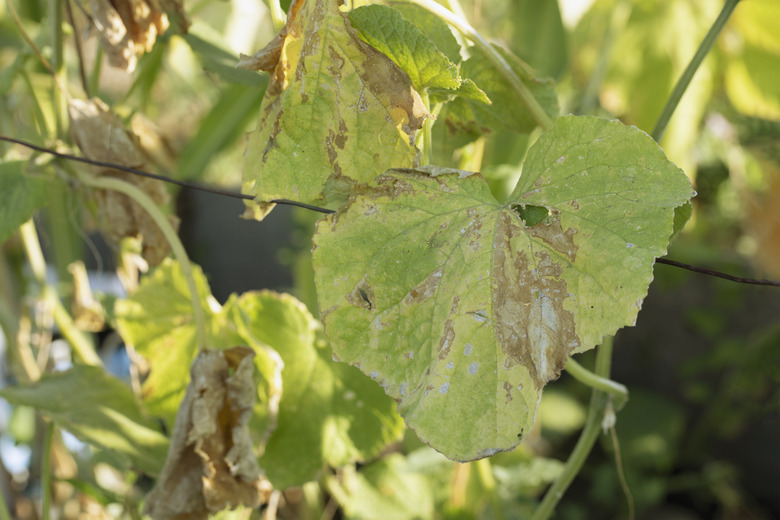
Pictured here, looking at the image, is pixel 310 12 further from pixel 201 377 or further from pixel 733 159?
pixel 733 159

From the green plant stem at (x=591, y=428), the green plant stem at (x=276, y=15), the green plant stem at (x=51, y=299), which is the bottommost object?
the green plant stem at (x=51, y=299)

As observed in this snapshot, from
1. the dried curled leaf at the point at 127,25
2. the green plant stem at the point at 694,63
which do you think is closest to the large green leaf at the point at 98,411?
the dried curled leaf at the point at 127,25

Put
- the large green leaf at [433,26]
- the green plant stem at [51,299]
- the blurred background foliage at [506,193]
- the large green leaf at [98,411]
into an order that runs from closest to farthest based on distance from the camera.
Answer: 1. the large green leaf at [433,26]
2. the large green leaf at [98,411]
3. the green plant stem at [51,299]
4. the blurred background foliage at [506,193]

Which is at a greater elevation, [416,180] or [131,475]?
[416,180]

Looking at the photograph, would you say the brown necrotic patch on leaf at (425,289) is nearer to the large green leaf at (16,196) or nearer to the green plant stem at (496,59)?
the green plant stem at (496,59)

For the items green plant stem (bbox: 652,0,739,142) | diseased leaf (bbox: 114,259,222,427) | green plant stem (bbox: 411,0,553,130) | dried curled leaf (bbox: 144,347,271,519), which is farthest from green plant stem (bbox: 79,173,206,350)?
green plant stem (bbox: 652,0,739,142)

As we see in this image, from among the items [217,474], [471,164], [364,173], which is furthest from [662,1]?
[217,474]
